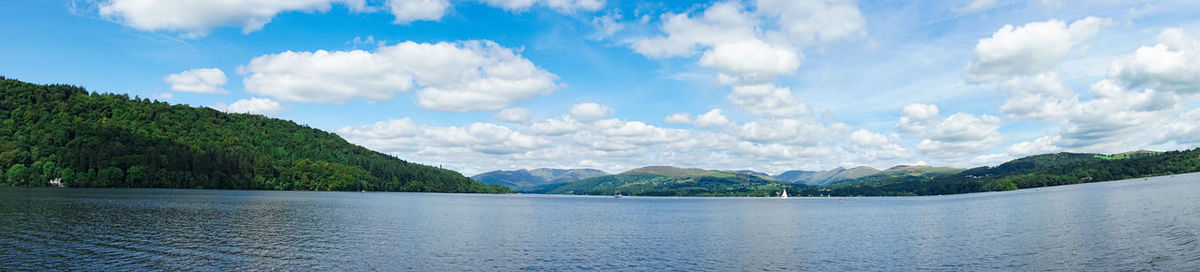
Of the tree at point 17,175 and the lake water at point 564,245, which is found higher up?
the tree at point 17,175

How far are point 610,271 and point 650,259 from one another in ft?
27.4

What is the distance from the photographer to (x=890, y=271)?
47.5m

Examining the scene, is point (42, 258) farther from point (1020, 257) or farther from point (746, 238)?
point (1020, 257)

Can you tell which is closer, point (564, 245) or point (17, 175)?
point (564, 245)

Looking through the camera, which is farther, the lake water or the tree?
the tree

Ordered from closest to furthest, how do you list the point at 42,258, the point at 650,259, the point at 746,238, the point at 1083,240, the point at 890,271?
the point at 42,258 → the point at 890,271 → the point at 650,259 → the point at 1083,240 → the point at 746,238

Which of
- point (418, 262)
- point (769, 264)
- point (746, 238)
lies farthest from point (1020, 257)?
point (418, 262)

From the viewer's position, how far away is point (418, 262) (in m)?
50.6

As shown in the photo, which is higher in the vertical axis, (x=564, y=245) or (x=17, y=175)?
(x=17, y=175)

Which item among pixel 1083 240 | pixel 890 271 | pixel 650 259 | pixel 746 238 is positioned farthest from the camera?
pixel 746 238

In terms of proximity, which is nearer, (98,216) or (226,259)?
(226,259)

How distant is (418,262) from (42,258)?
88.9 feet

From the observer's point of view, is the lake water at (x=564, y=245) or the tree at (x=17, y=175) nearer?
the lake water at (x=564, y=245)

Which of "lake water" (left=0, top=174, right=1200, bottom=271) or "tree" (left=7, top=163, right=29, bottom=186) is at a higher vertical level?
"tree" (left=7, top=163, right=29, bottom=186)
